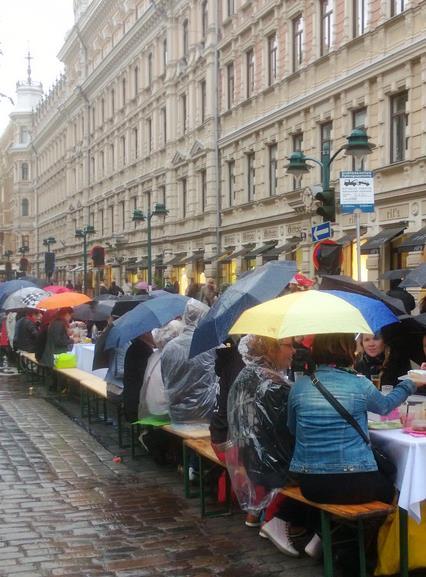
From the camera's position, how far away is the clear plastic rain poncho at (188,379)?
7977 mm

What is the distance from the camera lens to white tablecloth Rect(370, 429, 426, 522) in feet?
17.0

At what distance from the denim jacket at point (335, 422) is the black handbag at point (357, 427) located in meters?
0.02

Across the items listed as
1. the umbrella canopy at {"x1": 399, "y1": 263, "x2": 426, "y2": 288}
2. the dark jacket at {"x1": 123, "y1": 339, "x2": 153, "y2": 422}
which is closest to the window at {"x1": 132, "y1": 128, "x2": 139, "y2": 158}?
the umbrella canopy at {"x1": 399, "y1": 263, "x2": 426, "y2": 288}

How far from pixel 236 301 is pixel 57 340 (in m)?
8.07

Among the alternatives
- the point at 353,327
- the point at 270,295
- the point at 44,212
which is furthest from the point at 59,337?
the point at 44,212

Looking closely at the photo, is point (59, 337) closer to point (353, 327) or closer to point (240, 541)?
point (240, 541)

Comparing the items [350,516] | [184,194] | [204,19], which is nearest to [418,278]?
[350,516]

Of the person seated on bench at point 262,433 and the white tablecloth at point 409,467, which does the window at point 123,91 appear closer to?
the person seated on bench at point 262,433

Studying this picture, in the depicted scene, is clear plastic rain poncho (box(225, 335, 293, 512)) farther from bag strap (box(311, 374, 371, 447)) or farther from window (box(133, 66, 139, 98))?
window (box(133, 66, 139, 98))

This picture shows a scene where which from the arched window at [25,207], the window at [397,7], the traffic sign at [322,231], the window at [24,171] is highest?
the window at [24,171]

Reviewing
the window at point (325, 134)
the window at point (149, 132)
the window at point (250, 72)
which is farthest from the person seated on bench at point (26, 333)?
the window at point (149, 132)

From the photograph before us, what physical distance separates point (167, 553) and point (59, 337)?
876 centimetres

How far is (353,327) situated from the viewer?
5.17 m

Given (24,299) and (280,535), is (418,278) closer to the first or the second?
(280,535)
